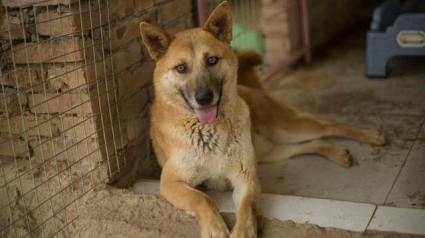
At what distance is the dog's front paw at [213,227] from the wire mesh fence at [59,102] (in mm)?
827

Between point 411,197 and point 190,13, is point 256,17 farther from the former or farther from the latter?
point 411,197

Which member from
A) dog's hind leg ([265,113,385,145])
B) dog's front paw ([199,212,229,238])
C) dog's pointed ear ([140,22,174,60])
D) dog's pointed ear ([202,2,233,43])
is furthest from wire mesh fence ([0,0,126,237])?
dog's hind leg ([265,113,385,145])

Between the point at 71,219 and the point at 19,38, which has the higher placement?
the point at 19,38

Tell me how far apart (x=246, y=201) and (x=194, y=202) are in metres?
0.29

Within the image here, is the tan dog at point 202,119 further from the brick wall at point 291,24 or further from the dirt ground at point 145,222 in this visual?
the brick wall at point 291,24

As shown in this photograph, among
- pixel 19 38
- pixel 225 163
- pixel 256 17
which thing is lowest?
pixel 225 163

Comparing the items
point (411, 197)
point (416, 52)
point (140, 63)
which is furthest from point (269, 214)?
point (416, 52)

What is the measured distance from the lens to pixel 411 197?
2.64 metres

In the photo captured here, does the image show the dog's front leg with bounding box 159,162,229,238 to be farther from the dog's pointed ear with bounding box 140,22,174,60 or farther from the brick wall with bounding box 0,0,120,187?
the dog's pointed ear with bounding box 140,22,174,60

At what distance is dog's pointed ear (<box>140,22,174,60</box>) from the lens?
2.51 meters

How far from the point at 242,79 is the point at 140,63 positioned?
99 centimetres

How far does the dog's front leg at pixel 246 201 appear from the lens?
2207 mm

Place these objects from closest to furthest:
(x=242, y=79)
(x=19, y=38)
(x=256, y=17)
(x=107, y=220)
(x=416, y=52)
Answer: (x=107, y=220), (x=19, y=38), (x=242, y=79), (x=416, y=52), (x=256, y=17)

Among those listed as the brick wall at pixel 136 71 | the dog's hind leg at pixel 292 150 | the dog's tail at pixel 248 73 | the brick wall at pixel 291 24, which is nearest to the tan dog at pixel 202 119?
the brick wall at pixel 136 71
